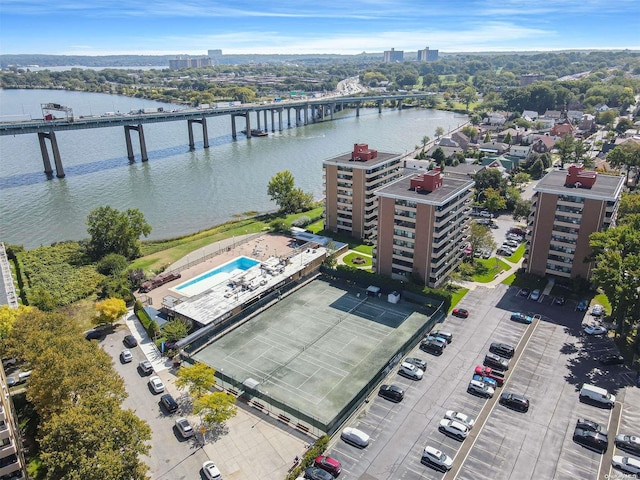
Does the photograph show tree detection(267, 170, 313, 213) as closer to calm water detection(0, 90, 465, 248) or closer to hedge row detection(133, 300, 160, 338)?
calm water detection(0, 90, 465, 248)

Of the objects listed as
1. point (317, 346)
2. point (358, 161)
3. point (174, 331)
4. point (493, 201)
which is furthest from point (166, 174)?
point (317, 346)

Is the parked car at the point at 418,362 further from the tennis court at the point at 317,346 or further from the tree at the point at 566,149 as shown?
the tree at the point at 566,149

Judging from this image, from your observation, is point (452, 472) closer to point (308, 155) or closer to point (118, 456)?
point (118, 456)

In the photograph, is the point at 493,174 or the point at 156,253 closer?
the point at 156,253

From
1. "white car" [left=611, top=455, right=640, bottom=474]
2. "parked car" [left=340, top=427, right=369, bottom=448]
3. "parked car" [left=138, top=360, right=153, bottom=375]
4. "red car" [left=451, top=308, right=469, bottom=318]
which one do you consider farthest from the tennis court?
"white car" [left=611, top=455, right=640, bottom=474]

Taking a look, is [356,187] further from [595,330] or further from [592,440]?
[592,440]

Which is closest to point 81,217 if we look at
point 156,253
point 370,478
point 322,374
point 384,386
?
point 156,253

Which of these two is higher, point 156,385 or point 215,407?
point 215,407
